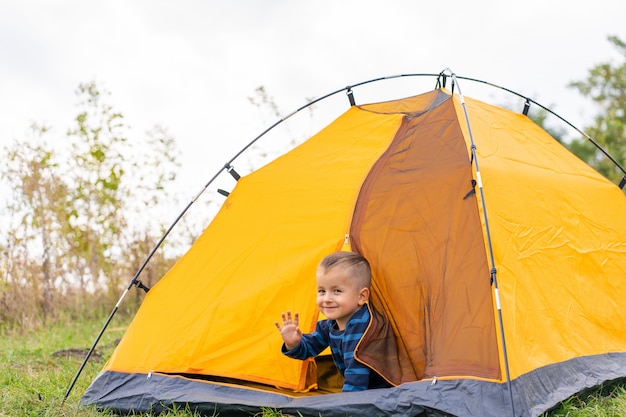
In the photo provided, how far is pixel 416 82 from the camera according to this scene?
421 centimetres

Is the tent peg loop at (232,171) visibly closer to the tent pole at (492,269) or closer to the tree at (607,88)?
the tent pole at (492,269)

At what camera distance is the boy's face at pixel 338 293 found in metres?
3.37

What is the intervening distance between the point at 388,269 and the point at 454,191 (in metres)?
0.48

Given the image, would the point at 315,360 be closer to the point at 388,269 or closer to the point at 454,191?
the point at 388,269

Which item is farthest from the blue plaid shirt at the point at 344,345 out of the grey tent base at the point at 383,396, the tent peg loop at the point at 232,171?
the tent peg loop at the point at 232,171

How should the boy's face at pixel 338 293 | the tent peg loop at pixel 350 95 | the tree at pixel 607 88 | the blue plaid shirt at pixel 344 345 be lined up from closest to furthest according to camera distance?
the blue plaid shirt at pixel 344 345, the boy's face at pixel 338 293, the tent peg loop at pixel 350 95, the tree at pixel 607 88

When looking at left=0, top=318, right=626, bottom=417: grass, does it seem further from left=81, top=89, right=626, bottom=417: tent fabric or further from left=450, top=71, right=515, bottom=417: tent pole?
left=450, top=71, right=515, bottom=417: tent pole

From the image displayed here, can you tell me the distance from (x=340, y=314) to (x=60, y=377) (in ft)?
5.99

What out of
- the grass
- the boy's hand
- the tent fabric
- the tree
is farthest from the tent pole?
the tree

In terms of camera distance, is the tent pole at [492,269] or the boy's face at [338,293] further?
the boy's face at [338,293]

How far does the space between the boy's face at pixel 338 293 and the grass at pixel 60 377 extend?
1.80 ft

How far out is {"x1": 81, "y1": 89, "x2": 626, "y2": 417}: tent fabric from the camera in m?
3.01

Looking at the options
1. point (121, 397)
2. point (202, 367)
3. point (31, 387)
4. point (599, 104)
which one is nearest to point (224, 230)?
point (202, 367)

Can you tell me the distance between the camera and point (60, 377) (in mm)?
4211
